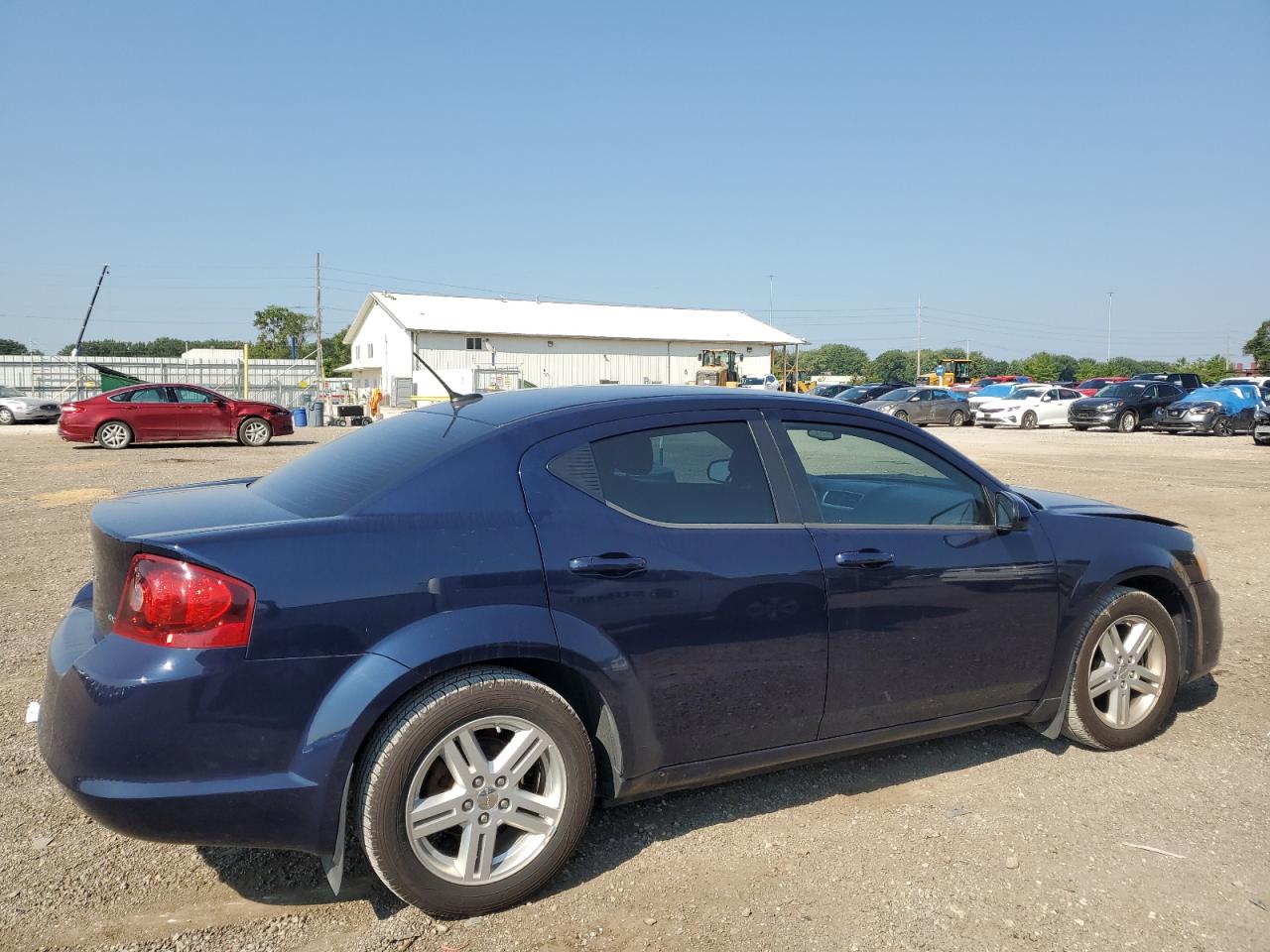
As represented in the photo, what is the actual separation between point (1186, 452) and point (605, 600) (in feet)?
76.1

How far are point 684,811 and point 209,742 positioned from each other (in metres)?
1.79

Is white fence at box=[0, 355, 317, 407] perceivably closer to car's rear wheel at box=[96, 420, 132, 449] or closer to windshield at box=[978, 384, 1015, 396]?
car's rear wheel at box=[96, 420, 132, 449]

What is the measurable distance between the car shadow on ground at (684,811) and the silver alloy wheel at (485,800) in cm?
23

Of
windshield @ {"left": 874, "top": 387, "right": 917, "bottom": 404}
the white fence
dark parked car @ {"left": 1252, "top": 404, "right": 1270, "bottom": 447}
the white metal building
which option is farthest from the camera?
the white metal building

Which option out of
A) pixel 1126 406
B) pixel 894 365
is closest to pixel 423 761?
pixel 1126 406

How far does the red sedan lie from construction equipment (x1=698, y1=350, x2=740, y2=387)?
85.4ft

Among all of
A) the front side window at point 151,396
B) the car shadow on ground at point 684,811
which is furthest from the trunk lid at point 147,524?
the front side window at point 151,396

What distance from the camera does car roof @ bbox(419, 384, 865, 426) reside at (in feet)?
10.9

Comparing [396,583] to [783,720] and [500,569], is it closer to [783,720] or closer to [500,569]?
[500,569]

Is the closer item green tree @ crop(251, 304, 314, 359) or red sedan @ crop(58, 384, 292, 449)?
red sedan @ crop(58, 384, 292, 449)

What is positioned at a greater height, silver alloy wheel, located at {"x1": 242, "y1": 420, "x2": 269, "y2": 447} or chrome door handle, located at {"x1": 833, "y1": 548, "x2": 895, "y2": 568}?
chrome door handle, located at {"x1": 833, "y1": 548, "x2": 895, "y2": 568}

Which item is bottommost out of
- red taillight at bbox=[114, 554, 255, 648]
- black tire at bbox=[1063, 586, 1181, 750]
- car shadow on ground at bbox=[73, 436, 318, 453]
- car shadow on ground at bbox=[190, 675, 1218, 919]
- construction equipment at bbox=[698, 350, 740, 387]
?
car shadow on ground at bbox=[190, 675, 1218, 919]

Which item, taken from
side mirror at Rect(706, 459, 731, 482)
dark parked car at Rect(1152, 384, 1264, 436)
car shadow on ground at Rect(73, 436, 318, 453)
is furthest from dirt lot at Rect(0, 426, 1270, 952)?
dark parked car at Rect(1152, 384, 1264, 436)

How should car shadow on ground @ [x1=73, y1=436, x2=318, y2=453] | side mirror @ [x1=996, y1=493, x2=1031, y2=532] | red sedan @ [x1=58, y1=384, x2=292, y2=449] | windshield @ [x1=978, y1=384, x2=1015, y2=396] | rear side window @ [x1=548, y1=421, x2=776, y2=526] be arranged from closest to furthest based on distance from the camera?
rear side window @ [x1=548, y1=421, x2=776, y2=526], side mirror @ [x1=996, y1=493, x2=1031, y2=532], red sedan @ [x1=58, y1=384, x2=292, y2=449], car shadow on ground @ [x1=73, y1=436, x2=318, y2=453], windshield @ [x1=978, y1=384, x2=1015, y2=396]
